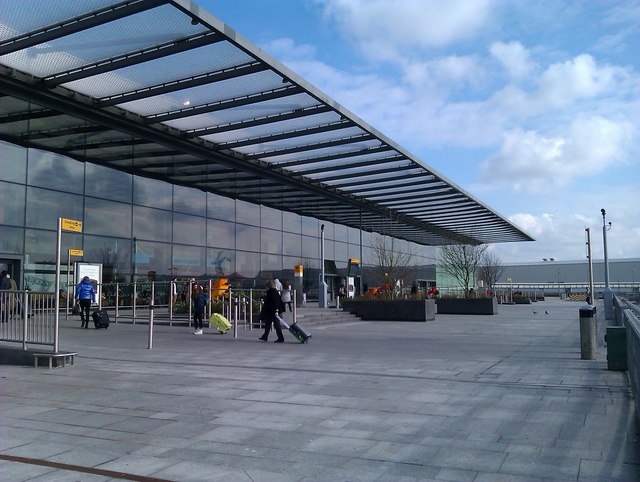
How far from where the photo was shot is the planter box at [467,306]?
102ft

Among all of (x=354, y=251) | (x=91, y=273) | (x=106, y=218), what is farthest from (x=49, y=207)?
(x=354, y=251)

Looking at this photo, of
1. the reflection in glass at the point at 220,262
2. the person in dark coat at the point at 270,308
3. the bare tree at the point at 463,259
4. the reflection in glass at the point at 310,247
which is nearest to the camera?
the person in dark coat at the point at 270,308

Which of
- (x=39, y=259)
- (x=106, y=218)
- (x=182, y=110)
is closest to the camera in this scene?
(x=182, y=110)

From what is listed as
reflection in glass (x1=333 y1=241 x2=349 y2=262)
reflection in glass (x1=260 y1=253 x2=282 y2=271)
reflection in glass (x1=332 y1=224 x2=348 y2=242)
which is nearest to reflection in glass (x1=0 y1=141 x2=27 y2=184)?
reflection in glass (x1=260 y1=253 x2=282 y2=271)

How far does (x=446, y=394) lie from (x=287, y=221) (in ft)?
88.1

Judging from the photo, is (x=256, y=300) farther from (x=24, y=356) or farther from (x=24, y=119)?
(x=24, y=356)

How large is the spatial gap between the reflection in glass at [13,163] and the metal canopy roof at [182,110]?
0.98ft

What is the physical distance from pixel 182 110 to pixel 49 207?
665cm

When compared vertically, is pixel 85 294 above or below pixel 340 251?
below

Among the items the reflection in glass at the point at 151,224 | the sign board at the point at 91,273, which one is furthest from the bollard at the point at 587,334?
the reflection in glass at the point at 151,224

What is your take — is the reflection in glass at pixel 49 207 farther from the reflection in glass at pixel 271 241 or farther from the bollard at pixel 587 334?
the bollard at pixel 587 334

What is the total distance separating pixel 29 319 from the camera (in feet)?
35.7

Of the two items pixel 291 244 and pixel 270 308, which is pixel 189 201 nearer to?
pixel 291 244

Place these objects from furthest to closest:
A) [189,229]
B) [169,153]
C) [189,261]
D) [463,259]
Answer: [463,259] < [189,229] < [189,261] < [169,153]
